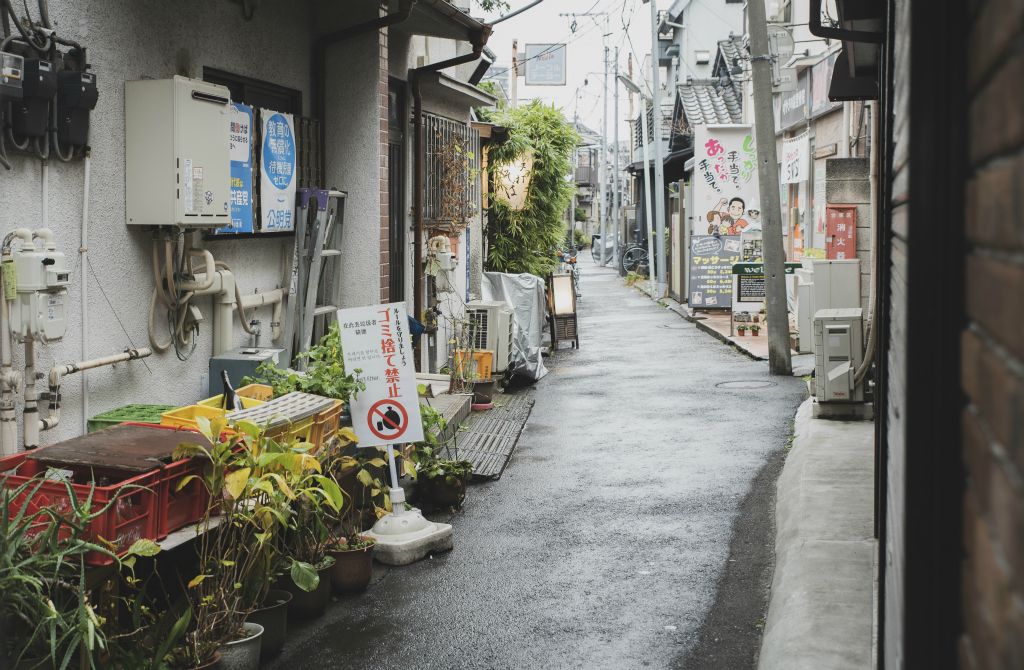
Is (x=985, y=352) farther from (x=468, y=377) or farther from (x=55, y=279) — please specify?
(x=468, y=377)

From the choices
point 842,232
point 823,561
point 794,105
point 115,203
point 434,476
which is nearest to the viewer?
point 823,561

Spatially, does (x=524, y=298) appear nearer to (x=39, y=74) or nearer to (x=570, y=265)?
(x=39, y=74)

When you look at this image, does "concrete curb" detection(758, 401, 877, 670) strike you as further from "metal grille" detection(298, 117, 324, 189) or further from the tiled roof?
the tiled roof

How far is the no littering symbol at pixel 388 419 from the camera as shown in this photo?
24.5ft

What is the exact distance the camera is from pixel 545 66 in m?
50.5

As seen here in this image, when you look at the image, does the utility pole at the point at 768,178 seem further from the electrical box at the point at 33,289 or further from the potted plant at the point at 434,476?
the electrical box at the point at 33,289

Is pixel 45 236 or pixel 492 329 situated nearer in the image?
pixel 45 236

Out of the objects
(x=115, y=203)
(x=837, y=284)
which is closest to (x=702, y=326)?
(x=837, y=284)

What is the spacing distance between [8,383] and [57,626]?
165cm

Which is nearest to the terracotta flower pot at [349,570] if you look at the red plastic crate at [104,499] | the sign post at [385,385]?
the sign post at [385,385]

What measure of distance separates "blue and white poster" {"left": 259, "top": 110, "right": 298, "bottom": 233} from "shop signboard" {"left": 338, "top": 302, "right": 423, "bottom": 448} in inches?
70.3

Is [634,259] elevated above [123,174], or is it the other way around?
[634,259]

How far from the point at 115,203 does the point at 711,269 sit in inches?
818

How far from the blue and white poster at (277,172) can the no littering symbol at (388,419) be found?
2114 millimetres
